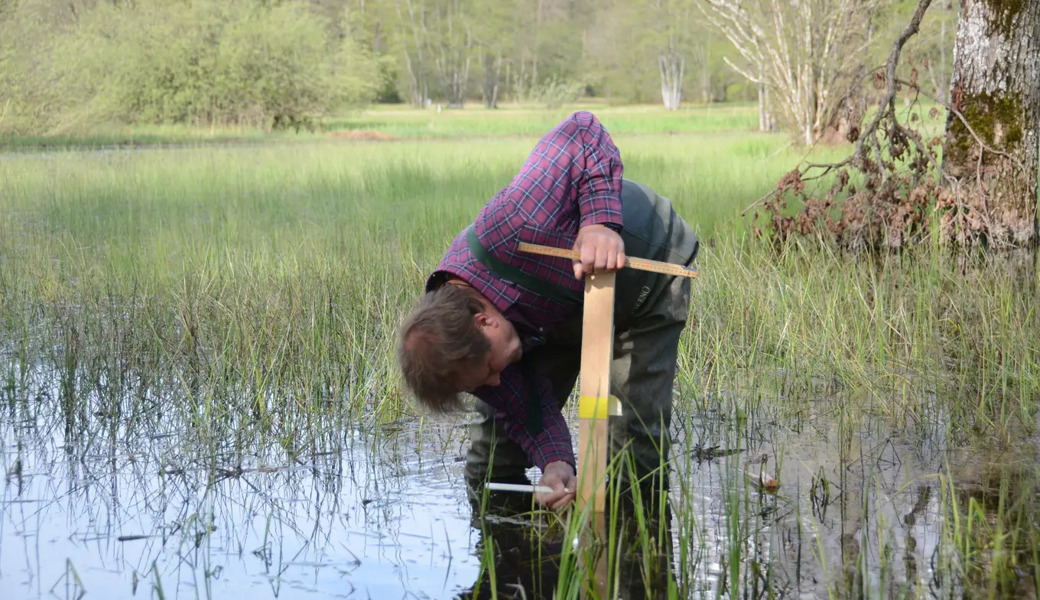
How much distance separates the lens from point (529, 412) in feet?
10.2

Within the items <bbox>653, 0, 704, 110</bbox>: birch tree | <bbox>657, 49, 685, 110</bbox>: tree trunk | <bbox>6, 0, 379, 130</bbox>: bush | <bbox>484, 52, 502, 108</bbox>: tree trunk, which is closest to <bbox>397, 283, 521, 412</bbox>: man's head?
<bbox>6, 0, 379, 130</bbox>: bush

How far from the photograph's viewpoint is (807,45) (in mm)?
17266

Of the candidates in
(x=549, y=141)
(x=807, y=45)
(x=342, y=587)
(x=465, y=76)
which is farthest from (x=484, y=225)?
(x=465, y=76)

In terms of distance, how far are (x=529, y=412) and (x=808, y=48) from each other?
51.0 feet

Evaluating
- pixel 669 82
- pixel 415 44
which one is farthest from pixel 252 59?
pixel 415 44

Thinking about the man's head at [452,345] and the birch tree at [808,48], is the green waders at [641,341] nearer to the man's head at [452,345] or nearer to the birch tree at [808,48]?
the man's head at [452,345]

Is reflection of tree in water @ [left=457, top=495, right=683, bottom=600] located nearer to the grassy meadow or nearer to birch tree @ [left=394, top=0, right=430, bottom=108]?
the grassy meadow

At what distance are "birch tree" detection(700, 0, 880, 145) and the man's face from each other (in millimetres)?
15077

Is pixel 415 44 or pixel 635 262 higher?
pixel 415 44

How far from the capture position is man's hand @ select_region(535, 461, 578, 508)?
2975 millimetres

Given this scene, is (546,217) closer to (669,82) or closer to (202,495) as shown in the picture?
(202,495)

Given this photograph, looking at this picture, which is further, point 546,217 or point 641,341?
point 641,341

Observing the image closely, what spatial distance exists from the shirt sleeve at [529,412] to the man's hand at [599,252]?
555 mm

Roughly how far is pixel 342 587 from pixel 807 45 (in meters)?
16.1
